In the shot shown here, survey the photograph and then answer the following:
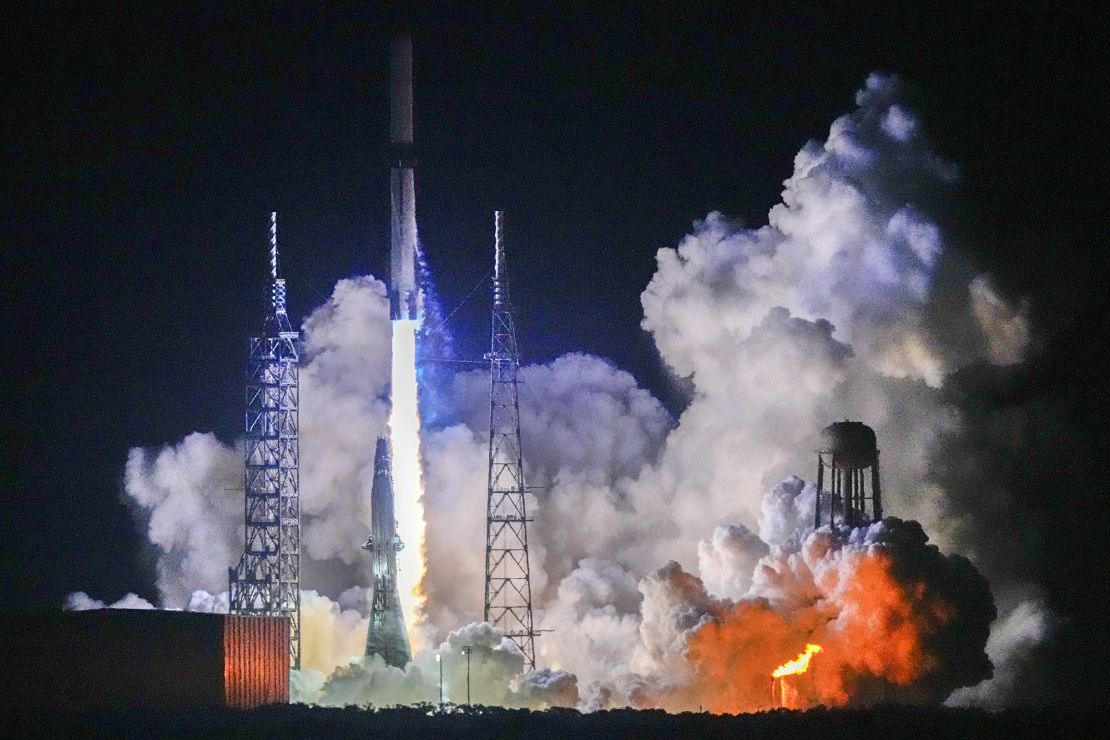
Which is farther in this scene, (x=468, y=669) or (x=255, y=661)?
(x=468, y=669)

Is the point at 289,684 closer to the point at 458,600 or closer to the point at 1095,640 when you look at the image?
the point at 458,600

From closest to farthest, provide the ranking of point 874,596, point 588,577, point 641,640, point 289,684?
point 874,596
point 289,684
point 641,640
point 588,577

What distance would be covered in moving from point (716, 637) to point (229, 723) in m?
15.3

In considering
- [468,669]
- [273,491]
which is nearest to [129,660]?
[468,669]

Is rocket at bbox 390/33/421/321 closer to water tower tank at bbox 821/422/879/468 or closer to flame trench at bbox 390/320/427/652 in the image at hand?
flame trench at bbox 390/320/427/652

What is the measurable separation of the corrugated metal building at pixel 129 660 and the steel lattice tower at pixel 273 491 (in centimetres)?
1028

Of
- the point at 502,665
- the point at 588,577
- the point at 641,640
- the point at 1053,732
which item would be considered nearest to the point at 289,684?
the point at 502,665

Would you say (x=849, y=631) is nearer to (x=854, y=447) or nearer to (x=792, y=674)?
(x=792, y=674)

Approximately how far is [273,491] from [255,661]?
42.3ft

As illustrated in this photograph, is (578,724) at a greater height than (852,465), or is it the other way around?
(852,465)

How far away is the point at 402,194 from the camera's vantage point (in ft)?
292

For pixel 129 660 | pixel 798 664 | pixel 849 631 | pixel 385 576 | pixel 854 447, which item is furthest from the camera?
pixel 385 576

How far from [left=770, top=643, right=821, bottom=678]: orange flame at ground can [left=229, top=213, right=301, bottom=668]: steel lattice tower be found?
17742 mm

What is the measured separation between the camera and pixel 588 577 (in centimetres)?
9669
